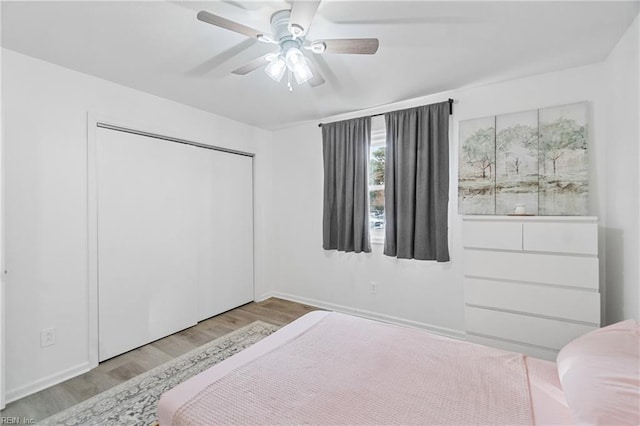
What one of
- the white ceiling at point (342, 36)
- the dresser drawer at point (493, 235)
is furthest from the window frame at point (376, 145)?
the dresser drawer at point (493, 235)

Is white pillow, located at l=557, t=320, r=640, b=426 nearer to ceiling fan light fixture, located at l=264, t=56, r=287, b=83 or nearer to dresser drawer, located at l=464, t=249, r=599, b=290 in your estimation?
dresser drawer, located at l=464, t=249, r=599, b=290

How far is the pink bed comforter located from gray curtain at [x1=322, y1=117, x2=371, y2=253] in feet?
5.99

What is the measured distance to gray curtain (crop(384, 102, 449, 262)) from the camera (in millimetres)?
2883

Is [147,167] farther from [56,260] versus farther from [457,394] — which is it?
[457,394]

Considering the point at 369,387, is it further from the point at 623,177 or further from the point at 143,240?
the point at 143,240

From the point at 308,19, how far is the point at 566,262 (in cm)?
230

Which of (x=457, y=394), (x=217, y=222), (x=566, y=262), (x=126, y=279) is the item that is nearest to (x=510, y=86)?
(x=566, y=262)

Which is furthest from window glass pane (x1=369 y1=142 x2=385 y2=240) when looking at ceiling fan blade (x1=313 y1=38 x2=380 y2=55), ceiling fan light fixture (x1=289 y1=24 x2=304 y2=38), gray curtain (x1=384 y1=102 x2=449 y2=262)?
ceiling fan light fixture (x1=289 y1=24 x2=304 y2=38)

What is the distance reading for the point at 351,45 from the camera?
163 cm

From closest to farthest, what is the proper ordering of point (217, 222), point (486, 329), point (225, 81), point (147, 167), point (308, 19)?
point (308, 19)
point (486, 329)
point (225, 81)
point (147, 167)
point (217, 222)

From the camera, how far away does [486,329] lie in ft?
7.69

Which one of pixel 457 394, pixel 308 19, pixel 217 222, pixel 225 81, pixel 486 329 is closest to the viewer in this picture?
pixel 457 394

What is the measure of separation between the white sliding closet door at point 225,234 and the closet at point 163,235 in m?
0.01

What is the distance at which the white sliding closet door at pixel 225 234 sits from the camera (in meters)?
3.42
